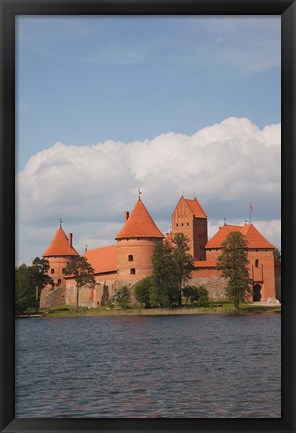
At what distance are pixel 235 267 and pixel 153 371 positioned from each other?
66.4 ft

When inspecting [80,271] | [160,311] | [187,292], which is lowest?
[160,311]

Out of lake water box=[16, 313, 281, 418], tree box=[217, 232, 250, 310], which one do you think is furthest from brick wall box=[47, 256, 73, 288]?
lake water box=[16, 313, 281, 418]

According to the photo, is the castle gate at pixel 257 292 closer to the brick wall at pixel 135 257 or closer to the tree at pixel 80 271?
the brick wall at pixel 135 257

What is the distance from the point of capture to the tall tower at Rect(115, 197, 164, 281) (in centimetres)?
4262

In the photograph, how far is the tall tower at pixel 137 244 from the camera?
42.6m

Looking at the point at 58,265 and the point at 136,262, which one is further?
the point at 58,265

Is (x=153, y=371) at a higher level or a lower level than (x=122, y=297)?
lower

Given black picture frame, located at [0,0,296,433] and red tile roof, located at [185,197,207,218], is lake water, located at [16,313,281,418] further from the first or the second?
red tile roof, located at [185,197,207,218]

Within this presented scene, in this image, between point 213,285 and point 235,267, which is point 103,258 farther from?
point 235,267

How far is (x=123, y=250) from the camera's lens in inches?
1745

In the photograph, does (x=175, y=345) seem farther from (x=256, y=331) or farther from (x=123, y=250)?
(x=123, y=250)

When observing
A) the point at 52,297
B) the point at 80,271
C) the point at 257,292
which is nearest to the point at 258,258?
the point at 257,292

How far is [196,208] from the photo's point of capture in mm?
52750

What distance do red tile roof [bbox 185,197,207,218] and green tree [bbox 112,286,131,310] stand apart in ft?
42.1
